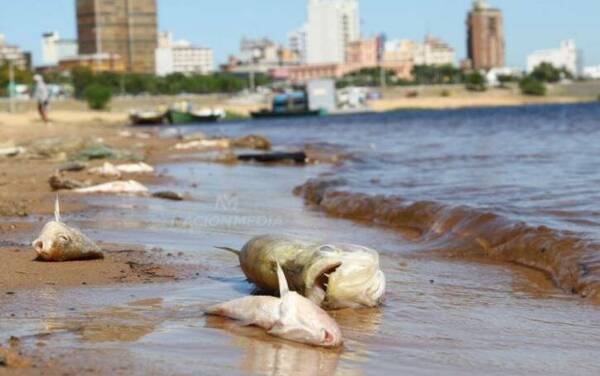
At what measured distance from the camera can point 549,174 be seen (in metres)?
14.6

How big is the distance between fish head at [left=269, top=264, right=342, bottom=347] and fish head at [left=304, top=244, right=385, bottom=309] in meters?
A: 0.70

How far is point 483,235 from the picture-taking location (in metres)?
8.51

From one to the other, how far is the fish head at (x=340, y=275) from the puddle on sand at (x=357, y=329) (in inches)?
3.8

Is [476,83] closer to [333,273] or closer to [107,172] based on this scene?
[107,172]

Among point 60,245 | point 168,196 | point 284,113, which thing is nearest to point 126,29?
point 284,113

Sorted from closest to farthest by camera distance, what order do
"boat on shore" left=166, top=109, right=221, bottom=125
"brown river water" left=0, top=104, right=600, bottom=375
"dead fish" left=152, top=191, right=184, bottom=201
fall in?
"brown river water" left=0, top=104, right=600, bottom=375
"dead fish" left=152, top=191, right=184, bottom=201
"boat on shore" left=166, top=109, right=221, bottom=125

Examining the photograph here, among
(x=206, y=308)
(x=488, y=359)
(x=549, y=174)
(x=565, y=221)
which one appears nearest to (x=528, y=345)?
(x=488, y=359)

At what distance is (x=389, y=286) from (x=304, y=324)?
184cm

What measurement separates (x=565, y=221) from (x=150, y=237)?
3418 millimetres

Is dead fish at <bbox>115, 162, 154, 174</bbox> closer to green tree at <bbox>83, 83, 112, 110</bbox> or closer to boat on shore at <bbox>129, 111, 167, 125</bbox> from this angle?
boat on shore at <bbox>129, 111, 167, 125</bbox>

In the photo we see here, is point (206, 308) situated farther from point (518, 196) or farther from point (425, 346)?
point (518, 196)

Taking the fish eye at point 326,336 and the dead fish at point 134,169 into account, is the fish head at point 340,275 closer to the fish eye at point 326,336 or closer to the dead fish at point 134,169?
the fish eye at point 326,336

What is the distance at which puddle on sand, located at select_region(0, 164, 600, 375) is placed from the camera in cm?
382

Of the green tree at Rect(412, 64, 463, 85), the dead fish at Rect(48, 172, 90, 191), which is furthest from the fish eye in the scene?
the green tree at Rect(412, 64, 463, 85)
